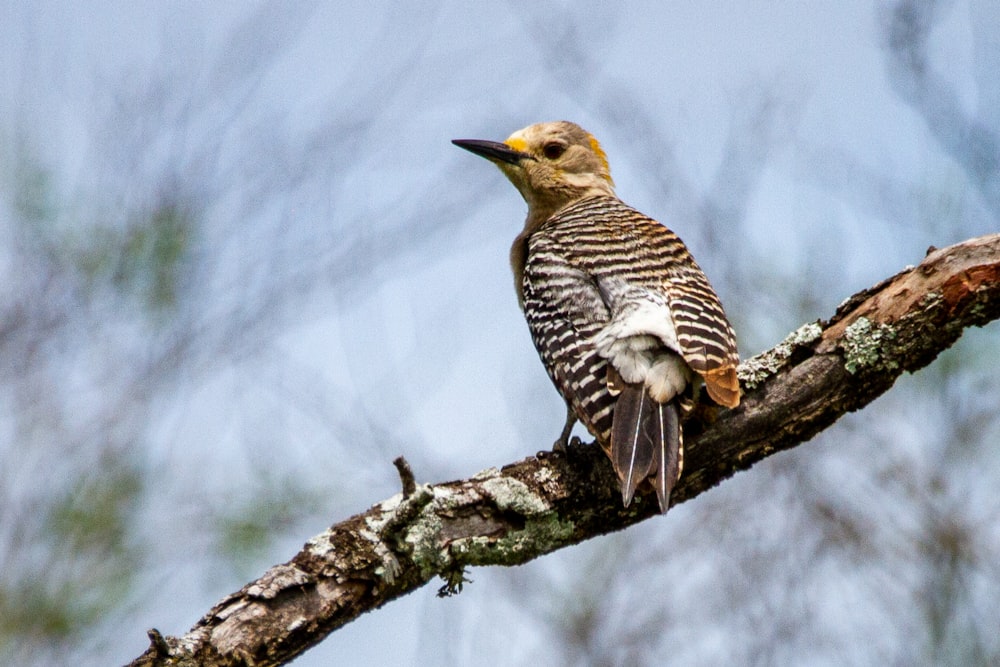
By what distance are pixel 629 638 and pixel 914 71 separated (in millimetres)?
4719

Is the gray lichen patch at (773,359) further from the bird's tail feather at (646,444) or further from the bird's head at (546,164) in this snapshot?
the bird's head at (546,164)

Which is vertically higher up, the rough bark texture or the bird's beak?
the bird's beak

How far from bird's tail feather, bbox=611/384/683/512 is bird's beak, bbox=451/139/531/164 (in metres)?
3.43

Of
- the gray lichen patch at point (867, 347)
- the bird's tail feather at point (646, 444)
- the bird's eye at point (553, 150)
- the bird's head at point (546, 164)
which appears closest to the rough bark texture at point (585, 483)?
the gray lichen patch at point (867, 347)

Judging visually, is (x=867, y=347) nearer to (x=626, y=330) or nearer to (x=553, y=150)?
(x=626, y=330)

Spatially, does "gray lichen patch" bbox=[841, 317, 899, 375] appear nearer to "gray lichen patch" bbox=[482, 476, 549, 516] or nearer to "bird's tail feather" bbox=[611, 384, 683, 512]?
"bird's tail feather" bbox=[611, 384, 683, 512]

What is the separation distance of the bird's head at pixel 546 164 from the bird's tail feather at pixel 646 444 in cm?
325

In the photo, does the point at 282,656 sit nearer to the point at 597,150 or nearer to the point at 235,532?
the point at 235,532

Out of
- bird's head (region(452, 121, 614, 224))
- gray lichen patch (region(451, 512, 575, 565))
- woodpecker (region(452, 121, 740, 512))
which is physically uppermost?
bird's head (region(452, 121, 614, 224))

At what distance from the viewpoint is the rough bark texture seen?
3.92 metres

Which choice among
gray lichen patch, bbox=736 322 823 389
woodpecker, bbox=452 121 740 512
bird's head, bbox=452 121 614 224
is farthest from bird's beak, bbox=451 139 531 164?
gray lichen patch, bbox=736 322 823 389

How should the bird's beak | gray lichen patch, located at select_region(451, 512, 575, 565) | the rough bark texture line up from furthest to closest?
the bird's beak < gray lichen patch, located at select_region(451, 512, 575, 565) < the rough bark texture

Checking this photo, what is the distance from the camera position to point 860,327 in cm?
461

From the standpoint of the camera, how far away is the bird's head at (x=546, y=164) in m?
7.68
